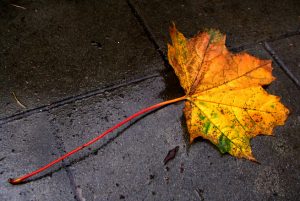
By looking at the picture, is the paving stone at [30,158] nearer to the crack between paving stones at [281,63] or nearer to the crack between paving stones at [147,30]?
the crack between paving stones at [147,30]

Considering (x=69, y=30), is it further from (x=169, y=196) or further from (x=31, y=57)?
(x=169, y=196)

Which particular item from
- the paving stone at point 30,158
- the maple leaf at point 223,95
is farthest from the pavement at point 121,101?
the maple leaf at point 223,95

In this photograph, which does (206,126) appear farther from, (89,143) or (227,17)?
(227,17)

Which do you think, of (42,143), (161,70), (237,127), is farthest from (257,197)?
(42,143)

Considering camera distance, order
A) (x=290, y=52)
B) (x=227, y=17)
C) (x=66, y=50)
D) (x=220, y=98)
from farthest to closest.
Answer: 1. (x=227, y=17)
2. (x=290, y=52)
3. (x=66, y=50)
4. (x=220, y=98)

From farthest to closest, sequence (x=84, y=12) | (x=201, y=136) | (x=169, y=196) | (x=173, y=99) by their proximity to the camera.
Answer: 1. (x=84, y=12)
2. (x=173, y=99)
3. (x=201, y=136)
4. (x=169, y=196)

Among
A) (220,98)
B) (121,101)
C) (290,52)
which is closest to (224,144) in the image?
(220,98)

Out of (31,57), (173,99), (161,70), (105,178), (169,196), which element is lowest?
(169,196)
